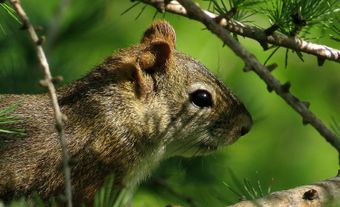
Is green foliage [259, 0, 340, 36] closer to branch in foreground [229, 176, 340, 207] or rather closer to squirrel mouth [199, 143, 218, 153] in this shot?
branch in foreground [229, 176, 340, 207]

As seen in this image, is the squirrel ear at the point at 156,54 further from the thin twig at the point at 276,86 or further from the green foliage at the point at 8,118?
the thin twig at the point at 276,86

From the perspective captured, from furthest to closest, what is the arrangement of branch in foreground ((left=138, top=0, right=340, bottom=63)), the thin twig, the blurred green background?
the blurred green background < branch in foreground ((left=138, top=0, right=340, bottom=63)) < the thin twig

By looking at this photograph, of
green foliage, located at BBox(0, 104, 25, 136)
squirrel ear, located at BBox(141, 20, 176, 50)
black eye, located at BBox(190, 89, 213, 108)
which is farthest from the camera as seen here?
squirrel ear, located at BBox(141, 20, 176, 50)

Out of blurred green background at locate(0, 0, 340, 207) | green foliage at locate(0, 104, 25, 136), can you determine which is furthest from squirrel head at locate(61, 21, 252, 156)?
green foliage at locate(0, 104, 25, 136)

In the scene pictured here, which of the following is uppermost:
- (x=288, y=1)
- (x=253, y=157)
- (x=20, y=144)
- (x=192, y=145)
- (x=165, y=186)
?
(x=288, y=1)

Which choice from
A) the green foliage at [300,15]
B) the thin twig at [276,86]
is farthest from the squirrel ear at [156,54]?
the thin twig at [276,86]

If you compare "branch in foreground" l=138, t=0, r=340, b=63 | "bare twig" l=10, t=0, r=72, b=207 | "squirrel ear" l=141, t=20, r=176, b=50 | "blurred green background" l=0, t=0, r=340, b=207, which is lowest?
"blurred green background" l=0, t=0, r=340, b=207

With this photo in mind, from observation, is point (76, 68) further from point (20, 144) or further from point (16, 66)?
point (20, 144)

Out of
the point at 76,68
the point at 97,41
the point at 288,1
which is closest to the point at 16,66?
the point at 76,68
